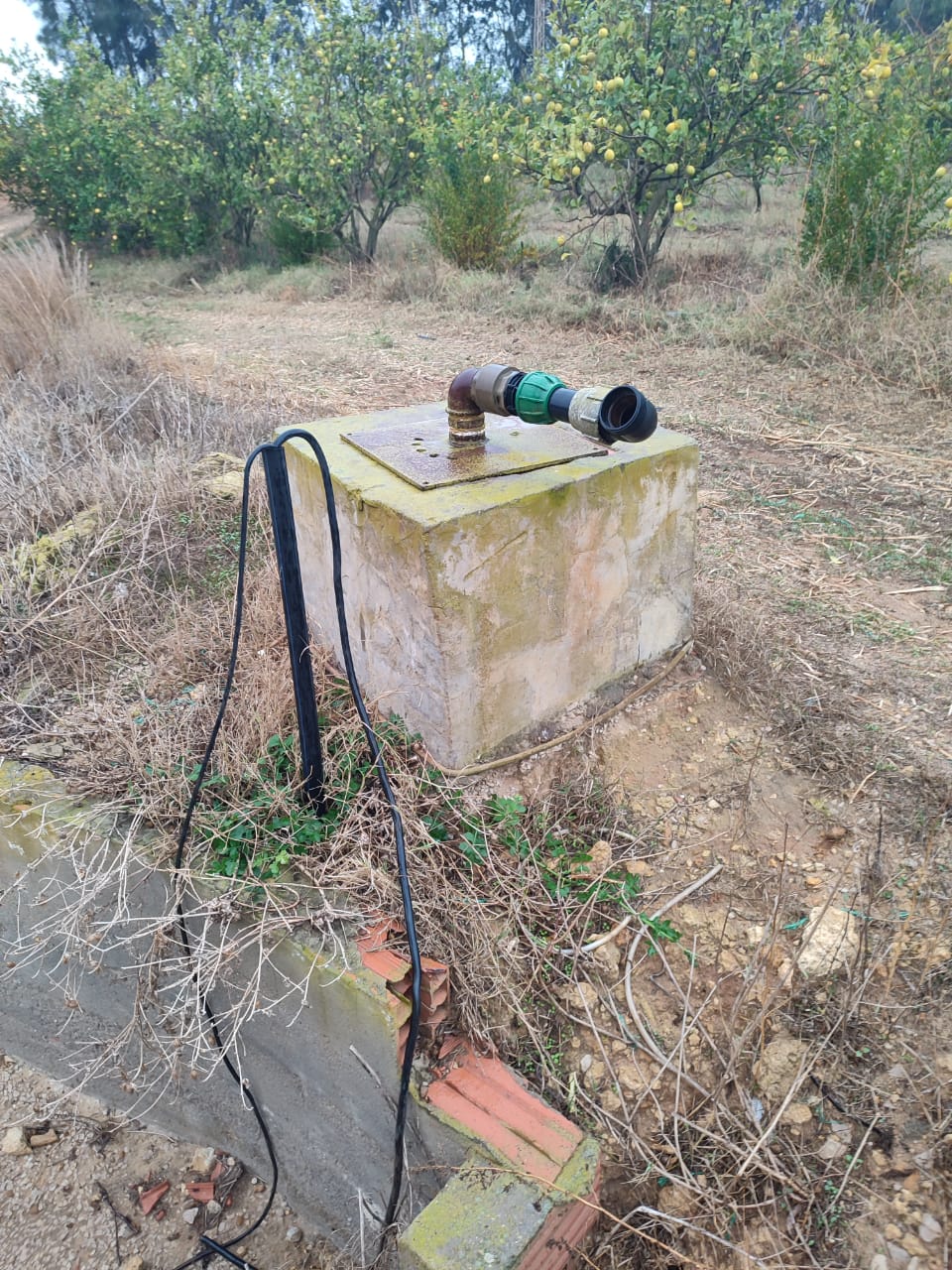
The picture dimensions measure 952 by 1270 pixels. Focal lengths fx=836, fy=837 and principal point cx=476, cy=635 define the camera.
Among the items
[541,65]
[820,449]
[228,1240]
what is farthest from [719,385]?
[228,1240]

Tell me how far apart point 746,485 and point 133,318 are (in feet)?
24.0

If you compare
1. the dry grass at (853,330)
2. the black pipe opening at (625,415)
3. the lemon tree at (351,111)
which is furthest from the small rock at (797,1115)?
the lemon tree at (351,111)

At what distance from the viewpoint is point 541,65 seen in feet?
23.0

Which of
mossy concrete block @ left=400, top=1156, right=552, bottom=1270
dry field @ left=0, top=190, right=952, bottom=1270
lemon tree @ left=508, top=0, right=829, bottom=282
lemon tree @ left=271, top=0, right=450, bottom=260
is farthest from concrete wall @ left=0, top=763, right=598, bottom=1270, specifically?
lemon tree @ left=271, top=0, right=450, bottom=260

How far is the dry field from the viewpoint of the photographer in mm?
1724

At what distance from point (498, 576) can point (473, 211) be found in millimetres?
7694

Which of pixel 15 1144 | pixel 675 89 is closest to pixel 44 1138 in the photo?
pixel 15 1144

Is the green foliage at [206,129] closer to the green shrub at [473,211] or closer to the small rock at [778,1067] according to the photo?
the green shrub at [473,211]

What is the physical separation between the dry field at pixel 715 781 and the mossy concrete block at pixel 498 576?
18cm

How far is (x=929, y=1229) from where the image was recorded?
156cm

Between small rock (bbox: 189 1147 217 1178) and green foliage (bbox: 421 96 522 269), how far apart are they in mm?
8128

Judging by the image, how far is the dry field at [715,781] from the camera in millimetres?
1724

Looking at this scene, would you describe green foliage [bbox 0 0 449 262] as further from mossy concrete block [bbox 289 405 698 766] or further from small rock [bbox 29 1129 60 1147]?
small rock [bbox 29 1129 60 1147]

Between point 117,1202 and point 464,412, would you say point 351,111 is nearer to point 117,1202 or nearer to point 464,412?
point 464,412
